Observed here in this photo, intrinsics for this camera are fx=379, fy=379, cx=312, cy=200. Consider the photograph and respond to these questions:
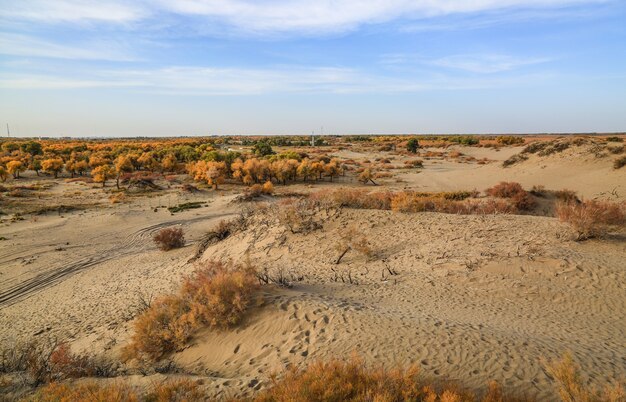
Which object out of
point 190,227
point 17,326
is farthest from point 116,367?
point 190,227

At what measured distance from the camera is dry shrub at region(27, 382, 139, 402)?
452 centimetres

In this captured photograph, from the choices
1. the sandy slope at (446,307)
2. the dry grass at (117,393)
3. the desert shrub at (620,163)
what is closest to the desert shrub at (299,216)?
the sandy slope at (446,307)

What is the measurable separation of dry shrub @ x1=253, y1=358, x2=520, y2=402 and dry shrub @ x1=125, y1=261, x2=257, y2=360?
264 centimetres

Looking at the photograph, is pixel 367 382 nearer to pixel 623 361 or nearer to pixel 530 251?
pixel 623 361

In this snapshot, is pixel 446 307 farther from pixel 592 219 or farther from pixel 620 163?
pixel 620 163

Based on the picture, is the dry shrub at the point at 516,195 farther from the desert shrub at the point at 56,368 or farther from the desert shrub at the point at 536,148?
the desert shrub at the point at 56,368

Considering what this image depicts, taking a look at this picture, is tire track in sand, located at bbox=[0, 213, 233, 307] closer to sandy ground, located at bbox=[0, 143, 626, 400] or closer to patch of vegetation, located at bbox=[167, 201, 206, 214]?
sandy ground, located at bbox=[0, 143, 626, 400]

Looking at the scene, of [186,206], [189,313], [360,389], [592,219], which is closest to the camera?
[360,389]

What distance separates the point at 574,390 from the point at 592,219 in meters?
8.79

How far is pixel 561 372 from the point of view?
4.58 meters

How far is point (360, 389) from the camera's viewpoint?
4.42 m

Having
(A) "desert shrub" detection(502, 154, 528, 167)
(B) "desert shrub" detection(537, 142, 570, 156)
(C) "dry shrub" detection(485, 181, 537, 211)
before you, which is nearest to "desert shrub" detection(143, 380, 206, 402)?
(C) "dry shrub" detection(485, 181, 537, 211)

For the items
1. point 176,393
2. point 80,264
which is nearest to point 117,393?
point 176,393

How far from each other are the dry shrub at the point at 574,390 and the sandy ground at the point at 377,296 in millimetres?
272
